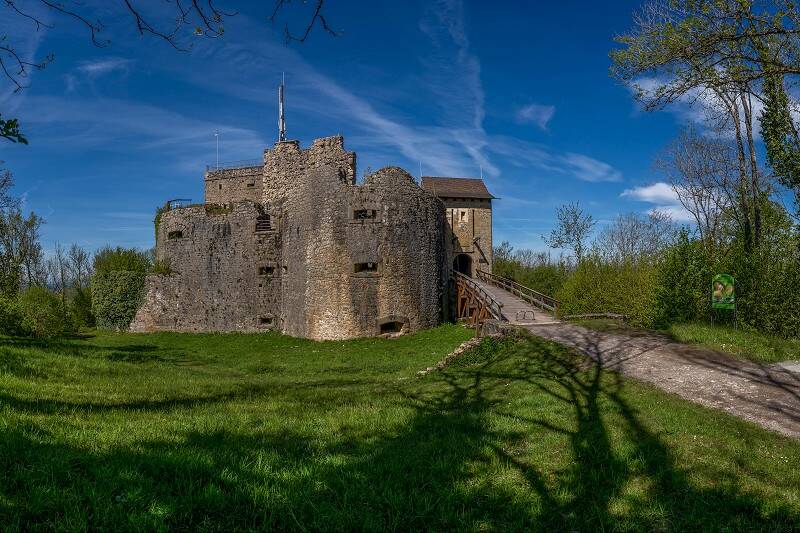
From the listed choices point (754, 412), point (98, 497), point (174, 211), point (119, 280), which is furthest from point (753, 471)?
point (119, 280)

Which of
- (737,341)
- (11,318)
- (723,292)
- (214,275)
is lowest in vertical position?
(737,341)

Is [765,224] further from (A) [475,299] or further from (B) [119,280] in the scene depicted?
(B) [119,280]

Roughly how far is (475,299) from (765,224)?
467 inches

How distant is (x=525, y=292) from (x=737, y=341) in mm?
16607

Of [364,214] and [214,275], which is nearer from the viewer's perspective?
[364,214]

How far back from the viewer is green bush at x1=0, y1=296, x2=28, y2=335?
18.0m

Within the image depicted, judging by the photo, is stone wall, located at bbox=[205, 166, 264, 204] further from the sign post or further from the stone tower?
the sign post

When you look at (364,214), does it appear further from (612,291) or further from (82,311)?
(82,311)

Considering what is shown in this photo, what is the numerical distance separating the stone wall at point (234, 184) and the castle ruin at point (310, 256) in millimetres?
6848

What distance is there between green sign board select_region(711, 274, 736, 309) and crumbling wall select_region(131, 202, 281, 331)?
18730 mm

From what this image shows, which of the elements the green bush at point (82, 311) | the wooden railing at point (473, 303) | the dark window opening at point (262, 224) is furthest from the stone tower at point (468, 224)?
the green bush at point (82, 311)

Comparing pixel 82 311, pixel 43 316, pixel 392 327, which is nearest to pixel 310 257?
pixel 392 327

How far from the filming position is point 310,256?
20.7m

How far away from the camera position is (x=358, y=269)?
20.0 metres
